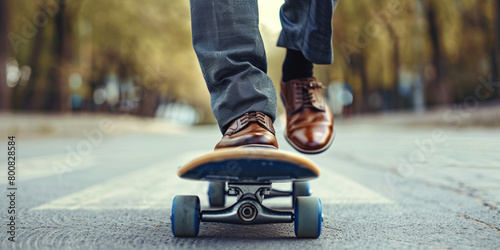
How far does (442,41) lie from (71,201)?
17185mm

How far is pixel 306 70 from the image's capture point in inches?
101

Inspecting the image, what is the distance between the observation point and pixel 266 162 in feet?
5.16

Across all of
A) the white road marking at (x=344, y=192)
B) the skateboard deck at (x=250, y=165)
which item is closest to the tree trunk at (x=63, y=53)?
the white road marking at (x=344, y=192)

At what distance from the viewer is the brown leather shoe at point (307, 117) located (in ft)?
7.59

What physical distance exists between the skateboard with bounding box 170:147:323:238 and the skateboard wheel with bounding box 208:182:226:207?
0.66 metres

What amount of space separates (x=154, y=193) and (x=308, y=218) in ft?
5.00

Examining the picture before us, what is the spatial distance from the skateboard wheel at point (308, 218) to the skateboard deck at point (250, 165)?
101mm

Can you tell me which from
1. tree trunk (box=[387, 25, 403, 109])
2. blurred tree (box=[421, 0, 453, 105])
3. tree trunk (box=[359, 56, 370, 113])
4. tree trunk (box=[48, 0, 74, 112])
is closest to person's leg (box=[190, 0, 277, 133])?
blurred tree (box=[421, 0, 453, 105])

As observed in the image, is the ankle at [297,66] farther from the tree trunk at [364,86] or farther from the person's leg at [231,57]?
the tree trunk at [364,86]

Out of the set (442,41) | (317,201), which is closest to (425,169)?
(317,201)

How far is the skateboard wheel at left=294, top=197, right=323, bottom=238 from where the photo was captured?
171 centimetres

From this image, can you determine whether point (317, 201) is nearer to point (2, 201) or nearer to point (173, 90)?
point (2, 201)

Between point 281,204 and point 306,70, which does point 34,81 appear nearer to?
point 281,204

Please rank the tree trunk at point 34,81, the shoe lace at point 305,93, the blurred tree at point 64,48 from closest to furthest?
the shoe lace at point 305,93, the blurred tree at point 64,48, the tree trunk at point 34,81
